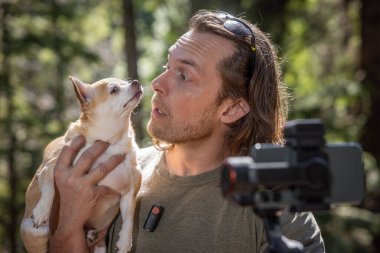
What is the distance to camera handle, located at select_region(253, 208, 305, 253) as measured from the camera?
173 cm

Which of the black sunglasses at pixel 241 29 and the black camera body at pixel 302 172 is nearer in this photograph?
the black camera body at pixel 302 172

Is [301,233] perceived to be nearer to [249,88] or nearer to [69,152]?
[249,88]

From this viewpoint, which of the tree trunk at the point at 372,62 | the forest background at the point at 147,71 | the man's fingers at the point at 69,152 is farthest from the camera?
the tree trunk at the point at 372,62

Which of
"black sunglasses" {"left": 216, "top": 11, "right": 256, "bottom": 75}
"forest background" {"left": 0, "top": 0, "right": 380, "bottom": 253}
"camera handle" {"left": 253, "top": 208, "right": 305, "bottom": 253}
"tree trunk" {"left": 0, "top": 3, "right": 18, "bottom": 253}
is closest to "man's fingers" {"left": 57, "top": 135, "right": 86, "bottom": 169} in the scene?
"black sunglasses" {"left": 216, "top": 11, "right": 256, "bottom": 75}

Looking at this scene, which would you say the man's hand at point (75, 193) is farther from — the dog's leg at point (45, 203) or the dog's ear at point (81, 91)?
the dog's ear at point (81, 91)

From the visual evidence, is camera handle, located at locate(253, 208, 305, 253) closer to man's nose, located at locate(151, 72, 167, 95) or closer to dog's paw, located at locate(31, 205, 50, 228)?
man's nose, located at locate(151, 72, 167, 95)

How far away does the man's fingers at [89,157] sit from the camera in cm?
306

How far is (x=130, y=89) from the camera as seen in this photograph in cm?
339

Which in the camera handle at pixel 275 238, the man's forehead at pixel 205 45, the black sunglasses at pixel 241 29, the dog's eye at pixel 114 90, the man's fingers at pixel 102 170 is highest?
the black sunglasses at pixel 241 29

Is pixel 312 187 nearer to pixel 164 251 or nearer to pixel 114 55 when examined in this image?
pixel 164 251

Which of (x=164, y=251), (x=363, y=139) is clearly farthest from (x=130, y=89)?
(x=363, y=139)

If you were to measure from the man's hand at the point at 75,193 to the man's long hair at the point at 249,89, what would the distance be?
425 millimetres

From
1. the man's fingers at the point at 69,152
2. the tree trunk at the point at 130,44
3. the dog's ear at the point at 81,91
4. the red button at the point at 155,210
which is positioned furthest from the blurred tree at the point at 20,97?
the red button at the point at 155,210

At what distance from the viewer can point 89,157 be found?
3107 millimetres
